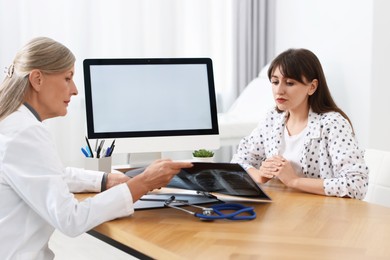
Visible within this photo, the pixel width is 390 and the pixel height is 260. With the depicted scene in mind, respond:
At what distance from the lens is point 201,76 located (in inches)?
93.4

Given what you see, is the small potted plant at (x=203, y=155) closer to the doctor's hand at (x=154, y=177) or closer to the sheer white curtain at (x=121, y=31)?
the doctor's hand at (x=154, y=177)

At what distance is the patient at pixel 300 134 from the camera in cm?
205

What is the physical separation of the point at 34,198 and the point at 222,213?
47cm

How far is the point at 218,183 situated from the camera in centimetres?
180

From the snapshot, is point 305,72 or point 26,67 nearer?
point 26,67

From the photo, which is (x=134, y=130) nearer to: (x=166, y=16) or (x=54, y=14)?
(x=54, y=14)

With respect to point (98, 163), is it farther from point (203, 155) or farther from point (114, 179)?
point (203, 155)

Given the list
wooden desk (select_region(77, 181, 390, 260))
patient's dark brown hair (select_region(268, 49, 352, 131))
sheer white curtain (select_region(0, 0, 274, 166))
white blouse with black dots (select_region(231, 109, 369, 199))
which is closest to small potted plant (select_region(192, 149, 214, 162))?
white blouse with black dots (select_region(231, 109, 369, 199))

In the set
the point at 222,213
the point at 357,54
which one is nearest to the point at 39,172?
the point at 222,213

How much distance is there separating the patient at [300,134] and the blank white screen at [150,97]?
0.74ft

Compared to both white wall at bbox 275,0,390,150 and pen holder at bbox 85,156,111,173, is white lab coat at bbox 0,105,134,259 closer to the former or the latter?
pen holder at bbox 85,156,111,173

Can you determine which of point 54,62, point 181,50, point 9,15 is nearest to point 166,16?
point 181,50

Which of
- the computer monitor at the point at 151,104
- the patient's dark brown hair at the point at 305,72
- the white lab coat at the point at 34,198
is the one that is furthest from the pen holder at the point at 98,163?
the patient's dark brown hair at the point at 305,72

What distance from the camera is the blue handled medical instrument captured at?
1615 mm
